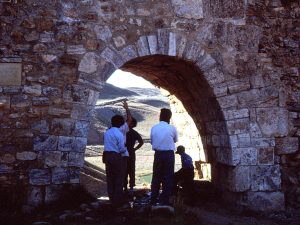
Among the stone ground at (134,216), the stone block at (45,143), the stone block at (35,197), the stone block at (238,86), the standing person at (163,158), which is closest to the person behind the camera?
the stone ground at (134,216)

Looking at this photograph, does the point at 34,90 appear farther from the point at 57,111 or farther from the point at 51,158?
the point at 51,158

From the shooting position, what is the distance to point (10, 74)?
5176mm

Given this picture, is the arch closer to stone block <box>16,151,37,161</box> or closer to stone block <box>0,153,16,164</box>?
stone block <box>16,151,37,161</box>

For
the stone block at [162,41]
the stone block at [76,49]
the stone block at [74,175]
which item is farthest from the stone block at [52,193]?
the stone block at [162,41]

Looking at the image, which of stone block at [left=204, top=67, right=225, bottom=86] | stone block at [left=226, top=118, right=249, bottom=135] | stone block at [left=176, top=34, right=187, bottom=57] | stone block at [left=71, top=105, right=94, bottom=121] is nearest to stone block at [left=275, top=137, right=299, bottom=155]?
stone block at [left=226, top=118, right=249, bottom=135]

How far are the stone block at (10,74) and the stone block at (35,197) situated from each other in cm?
137

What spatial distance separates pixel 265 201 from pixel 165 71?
2629 mm

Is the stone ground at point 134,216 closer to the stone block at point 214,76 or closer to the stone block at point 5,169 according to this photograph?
the stone block at point 5,169

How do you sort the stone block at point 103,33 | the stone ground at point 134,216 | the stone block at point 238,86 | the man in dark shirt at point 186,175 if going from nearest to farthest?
the stone ground at point 134,216 → the stone block at point 103,33 → the stone block at point 238,86 → the man in dark shirt at point 186,175

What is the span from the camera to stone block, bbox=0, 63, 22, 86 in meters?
5.17

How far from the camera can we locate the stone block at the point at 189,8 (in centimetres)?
579

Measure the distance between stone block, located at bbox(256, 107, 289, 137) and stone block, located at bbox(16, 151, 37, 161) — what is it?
127 inches

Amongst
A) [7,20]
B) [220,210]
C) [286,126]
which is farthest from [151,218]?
[7,20]

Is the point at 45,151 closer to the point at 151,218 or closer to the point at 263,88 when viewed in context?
the point at 151,218
